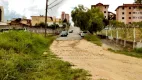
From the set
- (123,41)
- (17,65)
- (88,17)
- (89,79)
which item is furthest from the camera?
(88,17)

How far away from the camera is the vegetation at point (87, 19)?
195 feet

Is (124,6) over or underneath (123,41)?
over

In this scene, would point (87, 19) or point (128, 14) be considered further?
point (128, 14)

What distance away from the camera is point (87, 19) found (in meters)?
60.6

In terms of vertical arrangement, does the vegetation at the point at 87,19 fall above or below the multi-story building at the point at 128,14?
below

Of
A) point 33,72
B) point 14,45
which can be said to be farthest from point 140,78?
point 14,45

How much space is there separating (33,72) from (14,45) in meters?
5.54

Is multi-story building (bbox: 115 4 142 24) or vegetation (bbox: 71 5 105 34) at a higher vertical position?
multi-story building (bbox: 115 4 142 24)

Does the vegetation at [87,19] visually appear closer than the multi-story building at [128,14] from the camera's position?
Yes

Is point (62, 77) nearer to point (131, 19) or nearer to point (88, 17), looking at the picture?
point (88, 17)

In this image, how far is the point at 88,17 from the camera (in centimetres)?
6072

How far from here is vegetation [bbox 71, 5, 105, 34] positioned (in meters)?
59.6

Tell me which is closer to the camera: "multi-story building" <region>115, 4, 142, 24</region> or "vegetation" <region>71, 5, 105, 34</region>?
"vegetation" <region>71, 5, 105, 34</region>

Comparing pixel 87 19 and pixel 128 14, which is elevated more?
pixel 128 14
